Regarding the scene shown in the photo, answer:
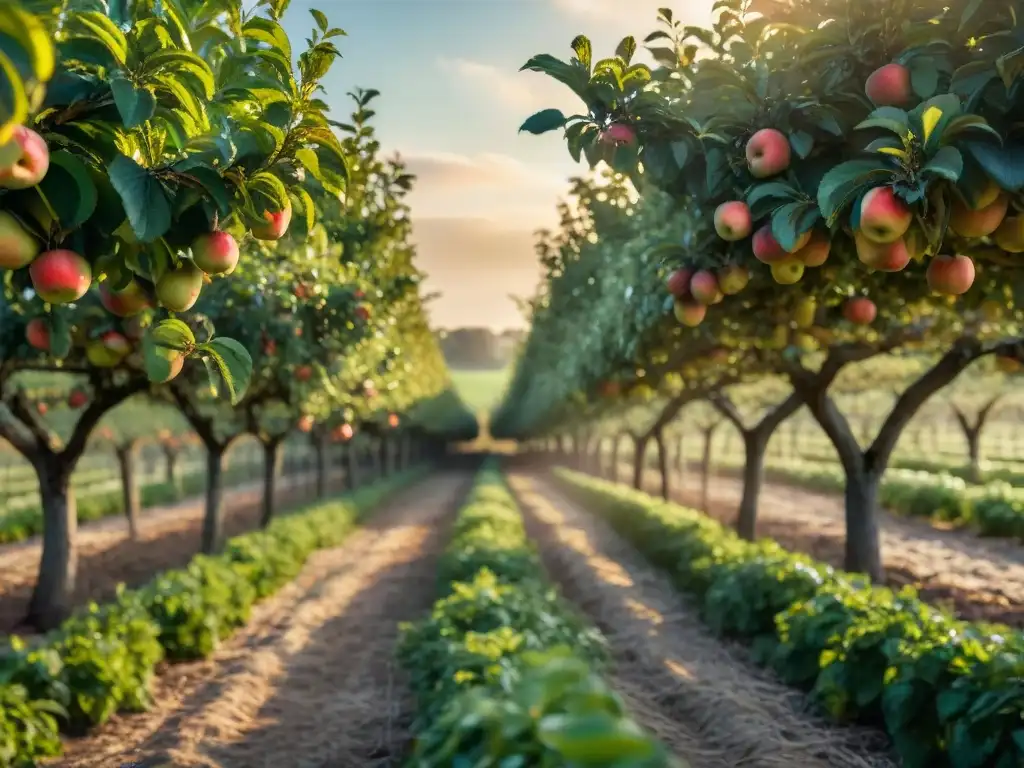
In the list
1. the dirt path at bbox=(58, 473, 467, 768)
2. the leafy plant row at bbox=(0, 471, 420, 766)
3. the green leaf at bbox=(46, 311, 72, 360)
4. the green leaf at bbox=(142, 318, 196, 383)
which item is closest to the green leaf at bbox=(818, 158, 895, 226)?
the green leaf at bbox=(142, 318, 196, 383)

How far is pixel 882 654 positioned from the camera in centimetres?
569

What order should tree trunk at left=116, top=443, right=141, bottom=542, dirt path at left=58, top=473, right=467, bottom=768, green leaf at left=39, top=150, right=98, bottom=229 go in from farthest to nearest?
tree trunk at left=116, top=443, right=141, bottom=542 < dirt path at left=58, top=473, right=467, bottom=768 < green leaf at left=39, top=150, right=98, bottom=229

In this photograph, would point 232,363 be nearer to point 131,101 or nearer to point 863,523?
point 131,101

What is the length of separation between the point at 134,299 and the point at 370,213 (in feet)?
19.7

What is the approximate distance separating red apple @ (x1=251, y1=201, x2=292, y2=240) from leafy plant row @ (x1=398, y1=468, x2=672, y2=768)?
1.57 metres

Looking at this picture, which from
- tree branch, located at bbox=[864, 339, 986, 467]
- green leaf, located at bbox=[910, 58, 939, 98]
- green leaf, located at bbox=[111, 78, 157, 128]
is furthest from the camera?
tree branch, located at bbox=[864, 339, 986, 467]

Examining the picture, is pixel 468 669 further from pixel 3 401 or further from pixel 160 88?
pixel 3 401

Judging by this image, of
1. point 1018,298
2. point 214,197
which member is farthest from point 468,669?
point 1018,298

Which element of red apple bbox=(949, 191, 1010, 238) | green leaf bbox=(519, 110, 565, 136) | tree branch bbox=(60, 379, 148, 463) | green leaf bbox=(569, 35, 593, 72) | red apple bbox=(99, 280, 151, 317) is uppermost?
green leaf bbox=(569, 35, 593, 72)

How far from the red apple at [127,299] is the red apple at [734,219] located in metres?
2.16

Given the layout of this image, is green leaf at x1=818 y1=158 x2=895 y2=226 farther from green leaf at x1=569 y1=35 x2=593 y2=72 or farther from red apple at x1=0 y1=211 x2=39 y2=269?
red apple at x1=0 y1=211 x2=39 y2=269

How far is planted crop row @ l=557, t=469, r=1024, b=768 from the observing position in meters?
4.24

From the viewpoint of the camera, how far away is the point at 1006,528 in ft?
52.5

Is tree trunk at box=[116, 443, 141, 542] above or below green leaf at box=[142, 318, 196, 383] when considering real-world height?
below
